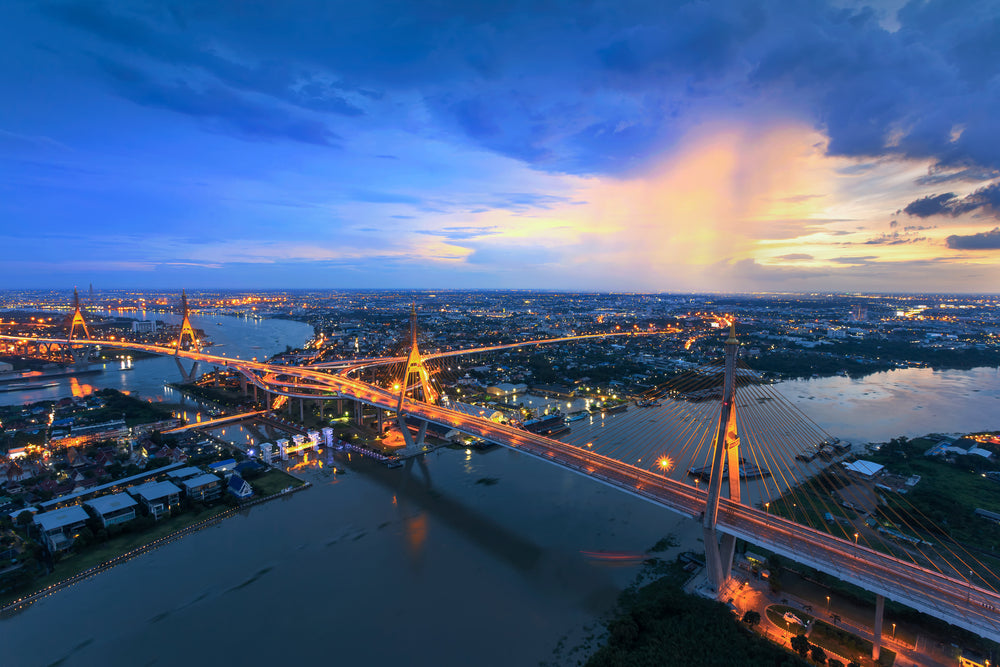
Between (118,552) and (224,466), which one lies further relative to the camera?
(224,466)

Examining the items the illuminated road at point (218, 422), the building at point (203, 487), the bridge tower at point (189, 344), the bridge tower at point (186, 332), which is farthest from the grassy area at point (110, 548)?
the bridge tower at point (186, 332)

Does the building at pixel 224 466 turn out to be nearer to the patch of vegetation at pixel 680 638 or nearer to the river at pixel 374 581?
the river at pixel 374 581

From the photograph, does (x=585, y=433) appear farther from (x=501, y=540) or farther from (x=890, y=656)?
(x=890, y=656)

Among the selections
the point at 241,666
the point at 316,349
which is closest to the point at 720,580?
the point at 241,666

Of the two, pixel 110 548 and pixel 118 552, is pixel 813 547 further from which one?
pixel 110 548

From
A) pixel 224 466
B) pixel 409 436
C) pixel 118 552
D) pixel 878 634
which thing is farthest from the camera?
pixel 409 436

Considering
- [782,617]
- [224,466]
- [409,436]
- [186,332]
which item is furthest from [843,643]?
[186,332]

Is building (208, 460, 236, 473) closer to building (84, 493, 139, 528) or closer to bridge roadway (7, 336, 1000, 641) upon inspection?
building (84, 493, 139, 528)

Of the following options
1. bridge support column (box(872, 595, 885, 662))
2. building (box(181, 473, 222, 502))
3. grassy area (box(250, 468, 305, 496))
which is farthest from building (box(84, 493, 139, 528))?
bridge support column (box(872, 595, 885, 662))

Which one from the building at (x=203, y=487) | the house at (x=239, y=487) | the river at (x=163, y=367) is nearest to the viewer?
the building at (x=203, y=487)
